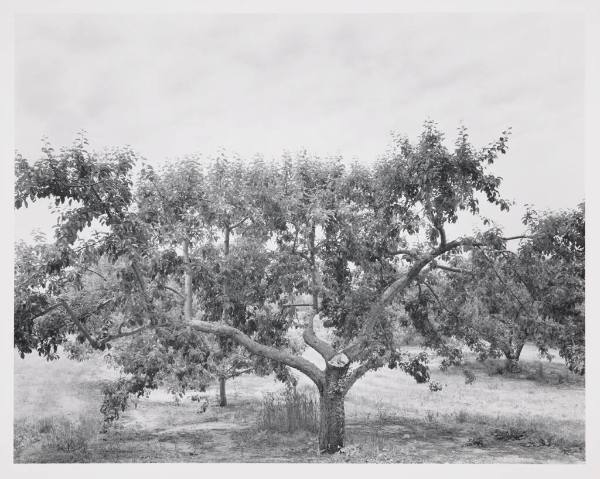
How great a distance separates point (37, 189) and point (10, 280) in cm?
139

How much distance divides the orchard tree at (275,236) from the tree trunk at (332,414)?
0.02 metres

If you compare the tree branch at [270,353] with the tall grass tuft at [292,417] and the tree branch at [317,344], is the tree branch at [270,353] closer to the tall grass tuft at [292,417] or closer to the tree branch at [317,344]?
the tree branch at [317,344]

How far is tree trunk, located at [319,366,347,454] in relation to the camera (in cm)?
716

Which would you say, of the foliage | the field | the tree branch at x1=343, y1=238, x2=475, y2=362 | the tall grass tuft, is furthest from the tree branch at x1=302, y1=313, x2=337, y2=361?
the tall grass tuft

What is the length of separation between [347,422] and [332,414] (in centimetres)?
259

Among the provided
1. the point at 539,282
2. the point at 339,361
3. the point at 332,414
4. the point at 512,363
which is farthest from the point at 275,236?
Answer: the point at 512,363

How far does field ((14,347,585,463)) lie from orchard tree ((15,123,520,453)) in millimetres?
1076

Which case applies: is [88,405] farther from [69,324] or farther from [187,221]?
[187,221]

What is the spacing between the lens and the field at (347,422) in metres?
7.25

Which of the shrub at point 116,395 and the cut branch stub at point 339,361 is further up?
the cut branch stub at point 339,361

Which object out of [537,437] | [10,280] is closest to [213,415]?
[10,280]

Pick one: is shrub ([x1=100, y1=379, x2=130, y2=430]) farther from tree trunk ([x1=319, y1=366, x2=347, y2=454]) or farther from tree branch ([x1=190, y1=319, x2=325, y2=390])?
tree trunk ([x1=319, y1=366, x2=347, y2=454])

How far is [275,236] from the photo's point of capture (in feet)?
26.0

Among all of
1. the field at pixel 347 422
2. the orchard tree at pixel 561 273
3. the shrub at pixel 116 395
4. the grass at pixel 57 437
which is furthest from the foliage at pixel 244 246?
the grass at pixel 57 437
